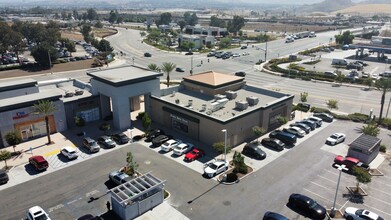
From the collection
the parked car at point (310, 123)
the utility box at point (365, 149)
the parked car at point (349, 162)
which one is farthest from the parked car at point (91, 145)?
the utility box at point (365, 149)

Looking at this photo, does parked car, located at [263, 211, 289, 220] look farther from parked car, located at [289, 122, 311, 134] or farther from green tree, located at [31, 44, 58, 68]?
green tree, located at [31, 44, 58, 68]

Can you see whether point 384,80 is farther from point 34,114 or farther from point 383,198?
point 34,114

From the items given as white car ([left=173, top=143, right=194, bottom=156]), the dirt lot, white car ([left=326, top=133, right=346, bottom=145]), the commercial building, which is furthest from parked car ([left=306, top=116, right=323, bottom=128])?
the dirt lot

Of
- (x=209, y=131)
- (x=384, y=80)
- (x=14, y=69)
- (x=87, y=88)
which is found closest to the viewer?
(x=209, y=131)

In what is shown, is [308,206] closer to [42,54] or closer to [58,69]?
[58,69]

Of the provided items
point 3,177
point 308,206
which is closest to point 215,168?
point 308,206

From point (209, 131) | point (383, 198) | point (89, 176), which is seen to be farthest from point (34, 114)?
point (383, 198)
